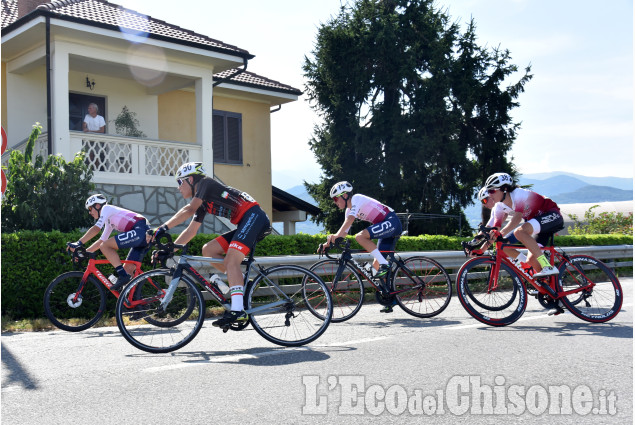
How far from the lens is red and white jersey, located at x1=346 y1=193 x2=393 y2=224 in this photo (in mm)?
8570

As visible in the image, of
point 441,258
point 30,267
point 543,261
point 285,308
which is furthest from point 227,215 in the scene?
point 441,258

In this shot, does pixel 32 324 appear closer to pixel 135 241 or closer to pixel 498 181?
pixel 135 241

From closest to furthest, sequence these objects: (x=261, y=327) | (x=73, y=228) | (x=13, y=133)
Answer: (x=261, y=327), (x=73, y=228), (x=13, y=133)

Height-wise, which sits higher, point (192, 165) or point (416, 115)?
point (416, 115)

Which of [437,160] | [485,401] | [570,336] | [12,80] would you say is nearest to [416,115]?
[437,160]

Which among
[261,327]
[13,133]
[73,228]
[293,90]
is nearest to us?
[261,327]

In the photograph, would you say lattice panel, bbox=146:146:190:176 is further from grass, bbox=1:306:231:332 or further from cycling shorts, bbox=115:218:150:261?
cycling shorts, bbox=115:218:150:261

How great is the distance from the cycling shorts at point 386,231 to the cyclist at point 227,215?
2.40 metres

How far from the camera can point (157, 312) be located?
20.8 feet

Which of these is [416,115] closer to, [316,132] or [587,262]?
[316,132]

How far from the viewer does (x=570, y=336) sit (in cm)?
693

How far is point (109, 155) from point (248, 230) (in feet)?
33.8

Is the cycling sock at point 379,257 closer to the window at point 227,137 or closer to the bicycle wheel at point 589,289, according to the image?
the bicycle wheel at point 589,289

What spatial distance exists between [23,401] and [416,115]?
64.6ft
